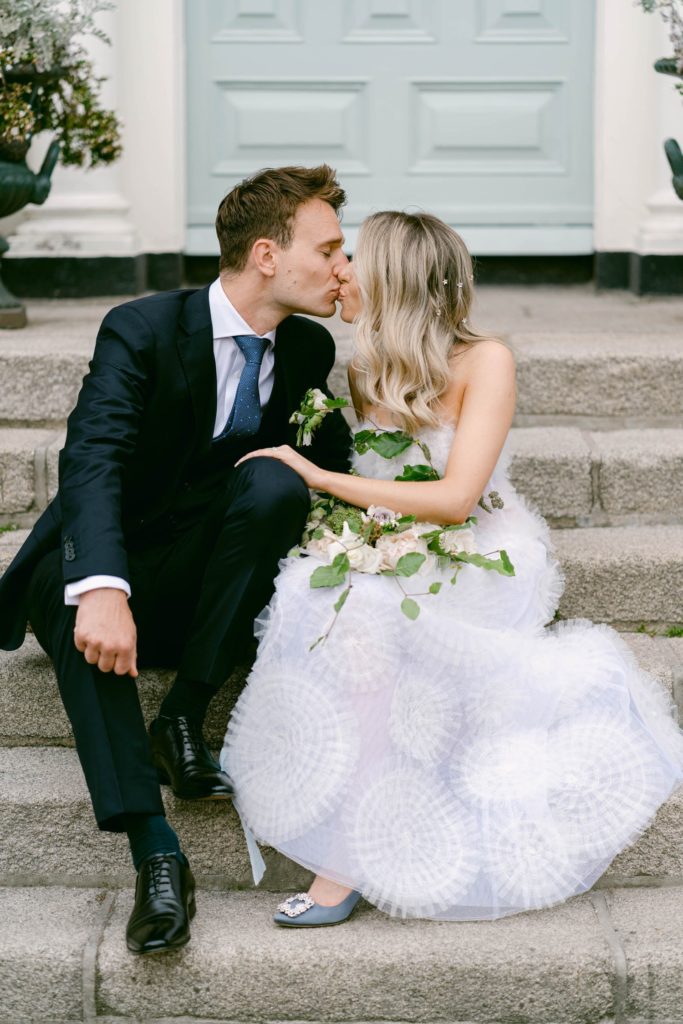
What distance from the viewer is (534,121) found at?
16.4 ft

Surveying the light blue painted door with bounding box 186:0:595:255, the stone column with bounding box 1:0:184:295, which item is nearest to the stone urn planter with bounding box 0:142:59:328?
the stone column with bounding box 1:0:184:295

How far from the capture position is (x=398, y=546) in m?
2.59

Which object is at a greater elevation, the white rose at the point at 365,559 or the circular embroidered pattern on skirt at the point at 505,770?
the white rose at the point at 365,559

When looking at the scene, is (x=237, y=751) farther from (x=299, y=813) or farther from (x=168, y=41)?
(x=168, y=41)

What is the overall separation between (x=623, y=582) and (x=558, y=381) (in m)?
0.83

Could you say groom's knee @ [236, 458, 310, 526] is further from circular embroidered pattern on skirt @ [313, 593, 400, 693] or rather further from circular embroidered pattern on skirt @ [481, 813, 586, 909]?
circular embroidered pattern on skirt @ [481, 813, 586, 909]

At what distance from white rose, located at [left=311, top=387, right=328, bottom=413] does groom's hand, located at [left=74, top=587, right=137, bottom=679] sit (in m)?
0.69

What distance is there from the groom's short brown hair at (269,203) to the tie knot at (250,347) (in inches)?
6.2

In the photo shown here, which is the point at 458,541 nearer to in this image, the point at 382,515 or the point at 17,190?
the point at 382,515

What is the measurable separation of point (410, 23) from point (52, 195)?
152 centimetres

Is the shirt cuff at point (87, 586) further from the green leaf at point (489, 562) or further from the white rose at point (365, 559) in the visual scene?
the green leaf at point (489, 562)

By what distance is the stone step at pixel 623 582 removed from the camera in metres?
3.09

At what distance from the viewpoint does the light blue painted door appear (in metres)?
4.90

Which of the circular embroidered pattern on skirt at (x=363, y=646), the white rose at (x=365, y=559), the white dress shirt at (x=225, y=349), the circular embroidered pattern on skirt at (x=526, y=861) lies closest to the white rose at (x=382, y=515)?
the white rose at (x=365, y=559)
